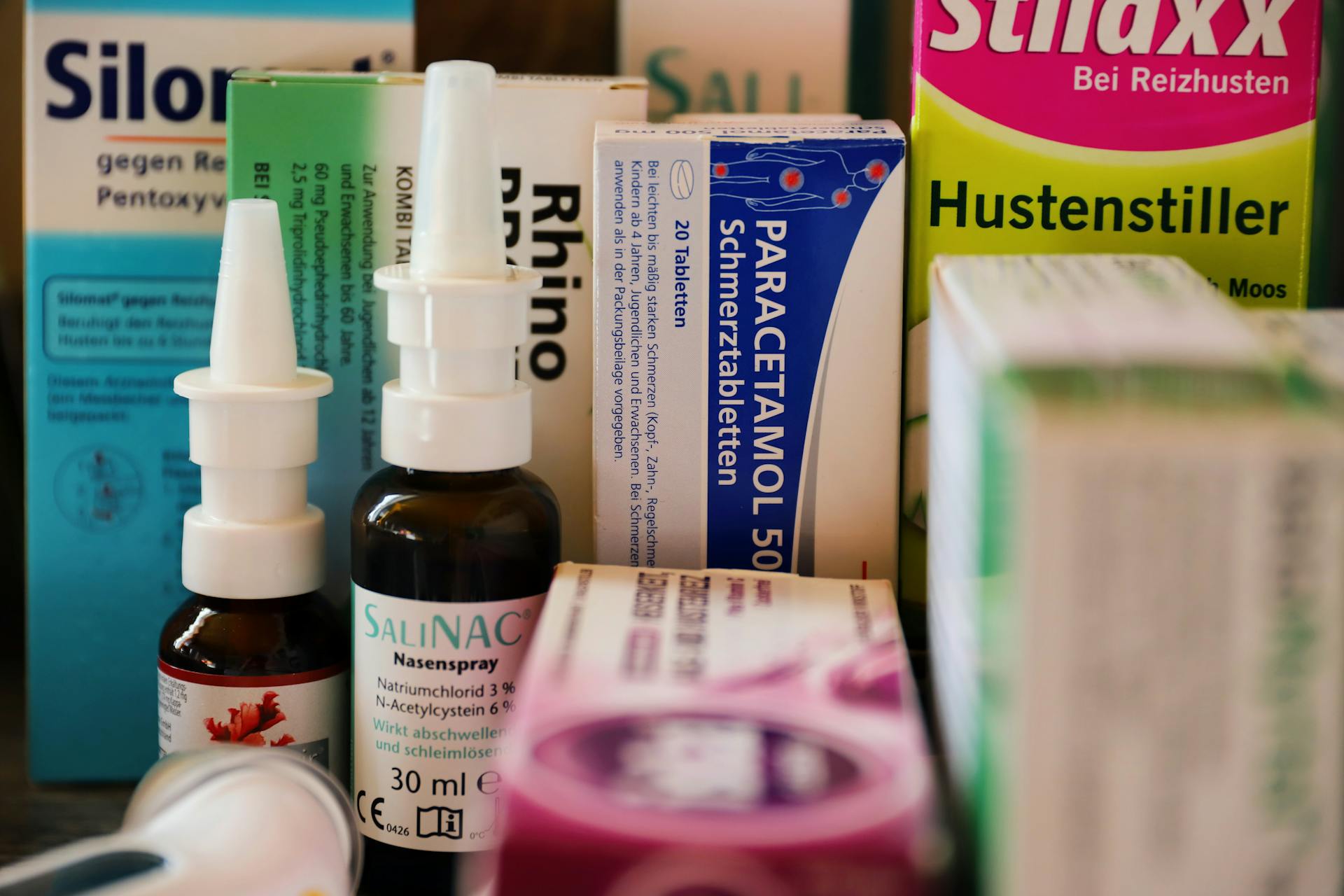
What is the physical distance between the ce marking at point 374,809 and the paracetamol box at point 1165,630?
0.24 meters

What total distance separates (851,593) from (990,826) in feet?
0.50

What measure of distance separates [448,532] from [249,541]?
81 millimetres

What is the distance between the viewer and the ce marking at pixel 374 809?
0.48 meters

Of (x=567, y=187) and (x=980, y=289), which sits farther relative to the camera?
(x=567, y=187)

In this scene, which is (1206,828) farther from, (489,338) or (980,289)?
(489,338)

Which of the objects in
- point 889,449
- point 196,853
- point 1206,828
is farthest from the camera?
point 889,449

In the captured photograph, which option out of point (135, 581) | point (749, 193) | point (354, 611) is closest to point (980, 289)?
point (749, 193)

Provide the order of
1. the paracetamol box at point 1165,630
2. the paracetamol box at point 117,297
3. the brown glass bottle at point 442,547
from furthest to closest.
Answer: the paracetamol box at point 117,297
the brown glass bottle at point 442,547
the paracetamol box at point 1165,630

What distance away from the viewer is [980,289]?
0.40m

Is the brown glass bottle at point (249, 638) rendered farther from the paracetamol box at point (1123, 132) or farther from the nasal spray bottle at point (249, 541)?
the paracetamol box at point (1123, 132)

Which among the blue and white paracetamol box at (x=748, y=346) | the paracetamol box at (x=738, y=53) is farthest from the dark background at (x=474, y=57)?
the blue and white paracetamol box at (x=748, y=346)

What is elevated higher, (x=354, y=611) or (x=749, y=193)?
(x=749, y=193)

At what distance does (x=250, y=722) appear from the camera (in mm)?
489

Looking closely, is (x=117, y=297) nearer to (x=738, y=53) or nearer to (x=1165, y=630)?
(x=738, y=53)
